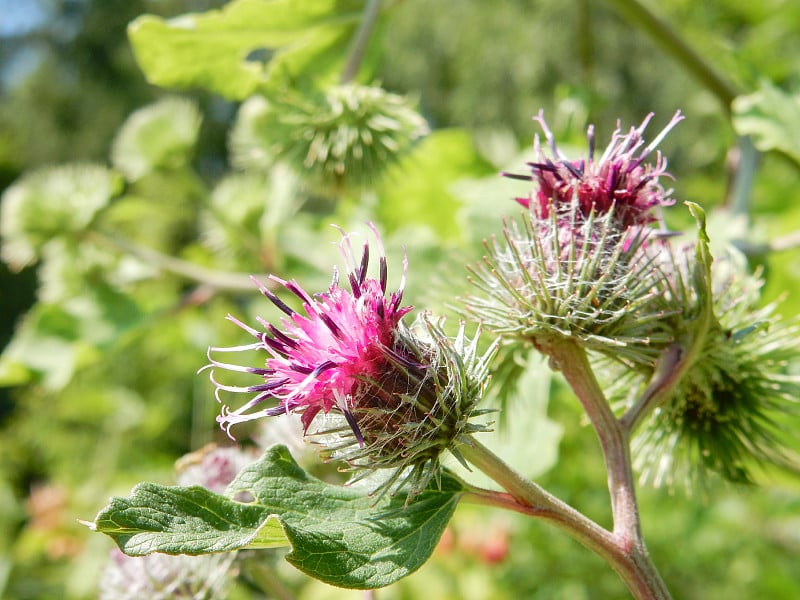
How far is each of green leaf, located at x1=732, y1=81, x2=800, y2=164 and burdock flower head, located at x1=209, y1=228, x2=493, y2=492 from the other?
947 millimetres

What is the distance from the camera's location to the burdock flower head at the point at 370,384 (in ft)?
2.45

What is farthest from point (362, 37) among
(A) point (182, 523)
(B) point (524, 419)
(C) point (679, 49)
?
(A) point (182, 523)

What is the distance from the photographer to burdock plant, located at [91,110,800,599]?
2.41 ft

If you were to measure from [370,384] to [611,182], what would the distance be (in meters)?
0.36

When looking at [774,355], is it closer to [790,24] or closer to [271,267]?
[271,267]

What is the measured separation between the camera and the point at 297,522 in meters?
0.76

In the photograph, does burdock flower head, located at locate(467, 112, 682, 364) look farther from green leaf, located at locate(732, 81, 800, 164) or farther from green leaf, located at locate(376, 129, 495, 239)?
green leaf, located at locate(376, 129, 495, 239)

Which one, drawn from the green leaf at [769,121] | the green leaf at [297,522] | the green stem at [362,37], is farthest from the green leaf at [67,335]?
the green leaf at [769,121]

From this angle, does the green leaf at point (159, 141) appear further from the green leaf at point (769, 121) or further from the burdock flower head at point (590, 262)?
the burdock flower head at point (590, 262)

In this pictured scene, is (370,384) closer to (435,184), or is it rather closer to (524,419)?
(524,419)

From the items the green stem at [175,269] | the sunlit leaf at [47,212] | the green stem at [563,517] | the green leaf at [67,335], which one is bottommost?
the green leaf at [67,335]

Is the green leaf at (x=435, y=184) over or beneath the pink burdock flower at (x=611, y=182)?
beneath

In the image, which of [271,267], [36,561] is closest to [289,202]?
[271,267]

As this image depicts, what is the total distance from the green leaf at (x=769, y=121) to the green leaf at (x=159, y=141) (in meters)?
1.45
